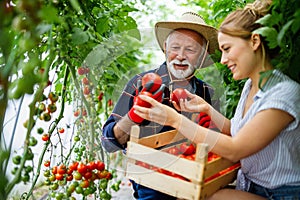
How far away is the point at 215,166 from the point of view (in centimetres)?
107

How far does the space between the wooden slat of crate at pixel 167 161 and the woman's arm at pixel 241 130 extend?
78mm

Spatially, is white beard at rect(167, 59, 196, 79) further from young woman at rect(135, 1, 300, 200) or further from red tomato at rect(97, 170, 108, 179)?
red tomato at rect(97, 170, 108, 179)

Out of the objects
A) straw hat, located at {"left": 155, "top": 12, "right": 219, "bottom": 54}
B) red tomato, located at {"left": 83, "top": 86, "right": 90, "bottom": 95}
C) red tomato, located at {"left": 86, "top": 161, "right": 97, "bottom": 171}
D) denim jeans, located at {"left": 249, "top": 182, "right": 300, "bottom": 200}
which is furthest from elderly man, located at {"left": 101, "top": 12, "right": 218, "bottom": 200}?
denim jeans, located at {"left": 249, "top": 182, "right": 300, "bottom": 200}

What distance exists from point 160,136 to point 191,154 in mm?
116

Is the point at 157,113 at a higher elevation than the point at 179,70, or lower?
lower

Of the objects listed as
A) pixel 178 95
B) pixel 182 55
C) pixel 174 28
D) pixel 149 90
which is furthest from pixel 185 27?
pixel 149 90

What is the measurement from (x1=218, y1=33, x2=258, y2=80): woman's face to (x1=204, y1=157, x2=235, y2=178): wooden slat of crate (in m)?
0.26

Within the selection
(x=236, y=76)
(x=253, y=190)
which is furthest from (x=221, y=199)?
(x=236, y=76)

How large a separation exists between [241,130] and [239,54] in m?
0.22

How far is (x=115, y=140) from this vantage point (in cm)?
135

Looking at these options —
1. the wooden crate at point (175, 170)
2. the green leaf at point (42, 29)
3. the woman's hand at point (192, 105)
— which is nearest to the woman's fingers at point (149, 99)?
the wooden crate at point (175, 170)

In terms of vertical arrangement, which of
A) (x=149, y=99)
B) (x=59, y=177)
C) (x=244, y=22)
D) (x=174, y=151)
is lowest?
(x=59, y=177)

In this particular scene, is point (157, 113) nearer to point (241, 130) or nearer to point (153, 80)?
point (153, 80)

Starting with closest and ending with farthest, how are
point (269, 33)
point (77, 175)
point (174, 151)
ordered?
1. point (269, 33)
2. point (174, 151)
3. point (77, 175)
